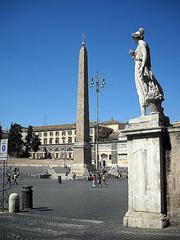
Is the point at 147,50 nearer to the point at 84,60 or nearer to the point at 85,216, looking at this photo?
the point at 85,216

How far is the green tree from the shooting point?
93.4 metres

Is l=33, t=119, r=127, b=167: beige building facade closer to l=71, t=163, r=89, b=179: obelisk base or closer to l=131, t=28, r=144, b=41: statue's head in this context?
l=71, t=163, r=89, b=179: obelisk base

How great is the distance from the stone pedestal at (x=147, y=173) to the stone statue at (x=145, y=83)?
330mm

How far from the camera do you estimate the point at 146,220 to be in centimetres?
809

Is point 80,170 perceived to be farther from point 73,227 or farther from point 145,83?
point 145,83

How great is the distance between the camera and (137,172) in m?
8.43

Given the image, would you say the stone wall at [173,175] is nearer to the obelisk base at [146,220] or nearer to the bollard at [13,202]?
the obelisk base at [146,220]

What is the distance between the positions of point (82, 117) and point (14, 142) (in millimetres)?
54262

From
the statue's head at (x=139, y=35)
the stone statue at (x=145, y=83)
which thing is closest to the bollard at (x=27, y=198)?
the stone statue at (x=145, y=83)

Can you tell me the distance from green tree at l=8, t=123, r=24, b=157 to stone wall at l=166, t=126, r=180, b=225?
87.3 metres

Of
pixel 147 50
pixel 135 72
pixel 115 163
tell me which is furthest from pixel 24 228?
pixel 115 163

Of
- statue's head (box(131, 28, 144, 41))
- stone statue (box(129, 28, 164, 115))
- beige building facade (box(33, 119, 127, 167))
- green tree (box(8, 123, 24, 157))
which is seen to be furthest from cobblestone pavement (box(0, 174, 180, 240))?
beige building facade (box(33, 119, 127, 167))

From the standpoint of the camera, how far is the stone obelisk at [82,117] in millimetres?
42844

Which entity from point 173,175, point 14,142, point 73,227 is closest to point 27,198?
point 73,227
